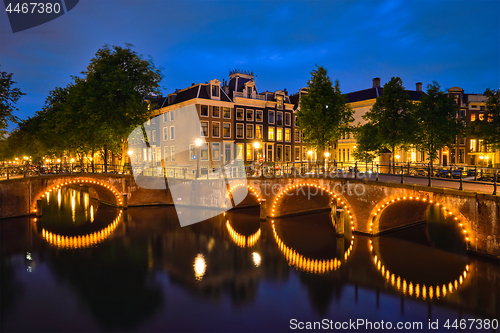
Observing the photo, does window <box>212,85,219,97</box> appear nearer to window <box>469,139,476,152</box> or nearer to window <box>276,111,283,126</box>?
window <box>276,111,283,126</box>

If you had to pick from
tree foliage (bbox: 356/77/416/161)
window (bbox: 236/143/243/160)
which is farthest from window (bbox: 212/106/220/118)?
tree foliage (bbox: 356/77/416/161)

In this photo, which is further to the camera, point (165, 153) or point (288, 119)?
point (288, 119)

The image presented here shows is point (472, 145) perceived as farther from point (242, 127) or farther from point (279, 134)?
point (242, 127)

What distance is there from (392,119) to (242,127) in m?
21.6

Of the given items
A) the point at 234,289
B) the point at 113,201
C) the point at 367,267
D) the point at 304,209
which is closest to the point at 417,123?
the point at 304,209

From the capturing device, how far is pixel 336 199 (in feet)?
81.8

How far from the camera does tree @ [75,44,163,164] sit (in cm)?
3244

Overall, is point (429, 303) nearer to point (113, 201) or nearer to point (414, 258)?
point (414, 258)

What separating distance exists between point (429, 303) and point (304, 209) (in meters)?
17.4

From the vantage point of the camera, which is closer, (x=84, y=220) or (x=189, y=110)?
(x=84, y=220)

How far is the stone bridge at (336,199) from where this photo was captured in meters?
16.4

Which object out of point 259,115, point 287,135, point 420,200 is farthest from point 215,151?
point 420,200

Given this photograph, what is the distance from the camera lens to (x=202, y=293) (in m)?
14.8

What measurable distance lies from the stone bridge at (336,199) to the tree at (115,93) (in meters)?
5.18
